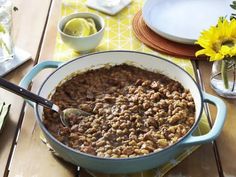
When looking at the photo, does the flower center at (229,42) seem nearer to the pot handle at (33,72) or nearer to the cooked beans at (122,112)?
the cooked beans at (122,112)

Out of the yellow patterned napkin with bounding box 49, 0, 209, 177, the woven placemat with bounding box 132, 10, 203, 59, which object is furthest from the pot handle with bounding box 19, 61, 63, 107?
the woven placemat with bounding box 132, 10, 203, 59

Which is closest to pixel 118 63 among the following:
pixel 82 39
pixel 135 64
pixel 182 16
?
pixel 135 64

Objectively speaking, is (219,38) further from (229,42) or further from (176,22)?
(176,22)

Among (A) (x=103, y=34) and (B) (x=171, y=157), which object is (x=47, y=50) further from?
(B) (x=171, y=157)

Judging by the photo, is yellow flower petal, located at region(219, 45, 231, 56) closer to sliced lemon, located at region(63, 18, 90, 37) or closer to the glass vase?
the glass vase

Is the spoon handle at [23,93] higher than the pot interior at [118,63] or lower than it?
higher

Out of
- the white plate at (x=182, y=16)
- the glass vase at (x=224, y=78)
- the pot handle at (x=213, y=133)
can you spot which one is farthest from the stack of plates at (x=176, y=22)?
the pot handle at (x=213, y=133)

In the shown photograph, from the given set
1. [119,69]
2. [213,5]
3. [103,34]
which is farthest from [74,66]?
[213,5]
